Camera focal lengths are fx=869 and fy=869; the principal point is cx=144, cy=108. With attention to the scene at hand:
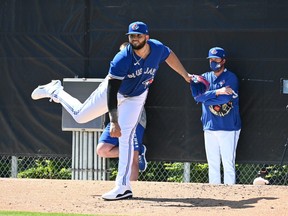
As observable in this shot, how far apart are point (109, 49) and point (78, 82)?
1.88 feet

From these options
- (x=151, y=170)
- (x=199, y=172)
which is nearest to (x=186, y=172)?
(x=199, y=172)

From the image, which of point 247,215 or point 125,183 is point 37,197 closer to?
point 125,183

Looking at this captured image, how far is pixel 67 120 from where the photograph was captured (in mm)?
10883

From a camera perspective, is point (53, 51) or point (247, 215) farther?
point (53, 51)

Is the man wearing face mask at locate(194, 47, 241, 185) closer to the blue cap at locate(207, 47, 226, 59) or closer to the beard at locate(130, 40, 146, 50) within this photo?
the blue cap at locate(207, 47, 226, 59)

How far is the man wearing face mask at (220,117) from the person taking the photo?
1020 cm

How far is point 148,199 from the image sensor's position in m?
8.54

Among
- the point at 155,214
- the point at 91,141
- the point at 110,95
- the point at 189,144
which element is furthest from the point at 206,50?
the point at 155,214

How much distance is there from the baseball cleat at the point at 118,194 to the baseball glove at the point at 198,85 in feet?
5.21

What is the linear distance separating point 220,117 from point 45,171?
2.64 metres

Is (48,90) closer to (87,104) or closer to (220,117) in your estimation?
(87,104)

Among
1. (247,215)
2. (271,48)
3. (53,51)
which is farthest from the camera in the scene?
(53,51)

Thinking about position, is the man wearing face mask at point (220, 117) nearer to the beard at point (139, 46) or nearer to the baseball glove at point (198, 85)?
the baseball glove at point (198, 85)

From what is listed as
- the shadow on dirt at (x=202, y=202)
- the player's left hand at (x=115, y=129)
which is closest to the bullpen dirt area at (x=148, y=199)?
the shadow on dirt at (x=202, y=202)
